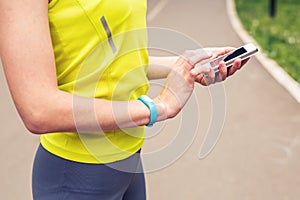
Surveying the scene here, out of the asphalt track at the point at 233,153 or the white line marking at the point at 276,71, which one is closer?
the asphalt track at the point at 233,153

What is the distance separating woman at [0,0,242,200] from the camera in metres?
0.99

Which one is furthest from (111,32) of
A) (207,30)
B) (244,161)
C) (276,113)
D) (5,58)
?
(207,30)

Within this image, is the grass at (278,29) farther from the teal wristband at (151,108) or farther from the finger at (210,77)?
the teal wristband at (151,108)

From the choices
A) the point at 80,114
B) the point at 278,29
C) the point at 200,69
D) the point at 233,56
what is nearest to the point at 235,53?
the point at 233,56

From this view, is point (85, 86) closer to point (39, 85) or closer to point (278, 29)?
point (39, 85)

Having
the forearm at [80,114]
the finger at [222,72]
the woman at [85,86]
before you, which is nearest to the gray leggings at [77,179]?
the woman at [85,86]

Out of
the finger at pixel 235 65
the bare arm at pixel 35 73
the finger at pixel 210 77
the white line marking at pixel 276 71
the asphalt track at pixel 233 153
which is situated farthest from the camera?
the white line marking at pixel 276 71

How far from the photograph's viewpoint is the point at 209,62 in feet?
4.25

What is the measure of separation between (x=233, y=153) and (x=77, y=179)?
8.43 ft

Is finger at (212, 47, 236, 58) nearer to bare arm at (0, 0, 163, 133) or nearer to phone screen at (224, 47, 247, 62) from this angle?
phone screen at (224, 47, 247, 62)

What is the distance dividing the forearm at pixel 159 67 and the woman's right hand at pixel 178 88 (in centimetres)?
27

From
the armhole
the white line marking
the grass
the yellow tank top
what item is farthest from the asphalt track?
the armhole

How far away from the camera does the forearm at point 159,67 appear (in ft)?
4.82

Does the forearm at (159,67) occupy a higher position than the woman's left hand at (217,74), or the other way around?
the forearm at (159,67)
